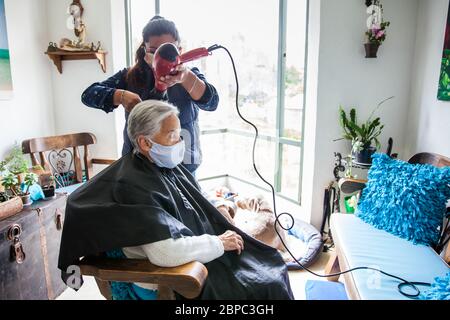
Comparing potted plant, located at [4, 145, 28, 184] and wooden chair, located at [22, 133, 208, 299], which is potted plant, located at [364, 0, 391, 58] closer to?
wooden chair, located at [22, 133, 208, 299]

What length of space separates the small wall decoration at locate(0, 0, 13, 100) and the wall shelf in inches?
14.6

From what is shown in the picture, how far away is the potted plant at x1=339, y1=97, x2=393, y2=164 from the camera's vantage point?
7.84 ft

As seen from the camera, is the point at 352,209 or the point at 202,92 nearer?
the point at 202,92

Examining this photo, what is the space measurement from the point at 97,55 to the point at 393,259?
256 cm

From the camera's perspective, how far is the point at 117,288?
1.25 m

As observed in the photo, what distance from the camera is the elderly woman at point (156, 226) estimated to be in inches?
43.3

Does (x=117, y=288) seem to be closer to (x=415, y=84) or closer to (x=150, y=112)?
(x=150, y=112)

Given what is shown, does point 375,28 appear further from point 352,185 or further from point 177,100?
point 177,100

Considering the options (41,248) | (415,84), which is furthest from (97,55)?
(415,84)

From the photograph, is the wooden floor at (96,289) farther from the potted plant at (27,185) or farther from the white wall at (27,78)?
the white wall at (27,78)

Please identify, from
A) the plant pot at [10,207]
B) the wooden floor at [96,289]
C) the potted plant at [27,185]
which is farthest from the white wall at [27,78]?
the wooden floor at [96,289]

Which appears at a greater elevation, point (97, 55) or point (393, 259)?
point (97, 55)

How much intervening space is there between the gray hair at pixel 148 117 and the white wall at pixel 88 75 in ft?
5.98

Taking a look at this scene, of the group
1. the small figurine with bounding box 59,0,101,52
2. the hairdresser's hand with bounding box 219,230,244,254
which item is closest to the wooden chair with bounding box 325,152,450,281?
the hairdresser's hand with bounding box 219,230,244,254
